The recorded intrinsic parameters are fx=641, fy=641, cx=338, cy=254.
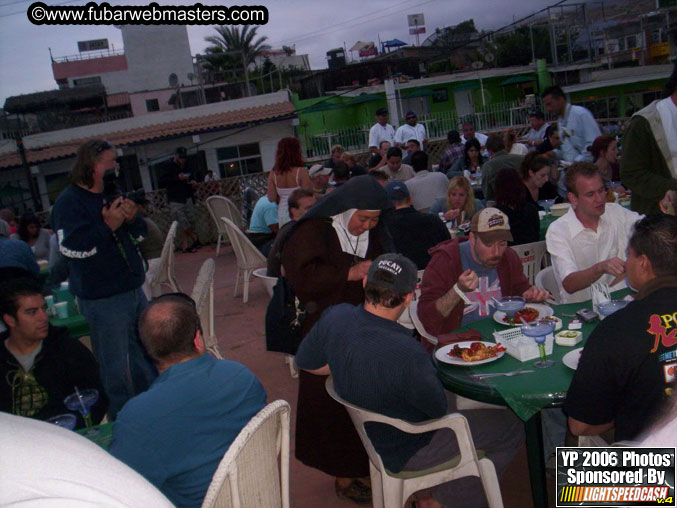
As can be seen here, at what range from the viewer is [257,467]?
193 cm

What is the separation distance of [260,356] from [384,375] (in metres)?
3.62

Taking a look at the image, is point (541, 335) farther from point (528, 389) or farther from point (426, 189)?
point (426, 189)

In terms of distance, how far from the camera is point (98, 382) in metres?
3.06

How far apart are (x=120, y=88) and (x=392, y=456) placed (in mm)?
39827

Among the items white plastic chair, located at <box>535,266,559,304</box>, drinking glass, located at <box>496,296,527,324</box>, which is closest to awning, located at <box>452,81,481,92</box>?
white plastic chair, located at <box>535,266,559,304</box>

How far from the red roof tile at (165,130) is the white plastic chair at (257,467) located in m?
19.4


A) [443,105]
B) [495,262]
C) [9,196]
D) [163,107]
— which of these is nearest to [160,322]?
[495,262]

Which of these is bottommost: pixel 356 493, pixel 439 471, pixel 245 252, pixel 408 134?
pixel 356 493

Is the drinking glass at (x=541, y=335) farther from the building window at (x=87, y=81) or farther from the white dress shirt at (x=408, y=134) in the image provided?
the building window at (x=87, y=81)

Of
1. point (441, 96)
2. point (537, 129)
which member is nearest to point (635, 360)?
point (537, 129)

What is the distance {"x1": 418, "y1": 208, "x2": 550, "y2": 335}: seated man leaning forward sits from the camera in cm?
330

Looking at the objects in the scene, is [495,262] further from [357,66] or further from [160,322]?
[357,66]

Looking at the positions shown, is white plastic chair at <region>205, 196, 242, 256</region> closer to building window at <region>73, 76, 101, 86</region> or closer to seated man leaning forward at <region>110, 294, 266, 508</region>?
seated man leaning forward at <region>110, 294, 266, 508</region>

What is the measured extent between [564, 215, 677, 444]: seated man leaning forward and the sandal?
1.51 meters
